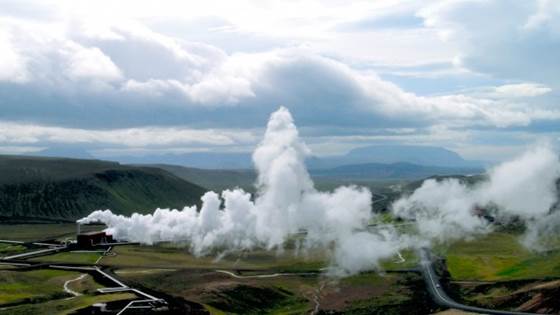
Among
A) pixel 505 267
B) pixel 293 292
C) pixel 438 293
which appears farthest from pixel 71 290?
pixel 505 267

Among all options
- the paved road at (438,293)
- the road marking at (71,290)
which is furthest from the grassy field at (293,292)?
the road marking at (71,290)

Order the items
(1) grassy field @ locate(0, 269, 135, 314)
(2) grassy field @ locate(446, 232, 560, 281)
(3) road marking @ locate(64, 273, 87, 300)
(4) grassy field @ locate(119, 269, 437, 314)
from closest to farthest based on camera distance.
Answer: (1) grassy field @ locate(0, 269, 135, 314) < (4) grassy field @ locate(119, 269, 437, 314) < (3) road marking @ locate(64, 273, 87, 300) < (2) grassy field @ locate(446, 232, 560, 281)

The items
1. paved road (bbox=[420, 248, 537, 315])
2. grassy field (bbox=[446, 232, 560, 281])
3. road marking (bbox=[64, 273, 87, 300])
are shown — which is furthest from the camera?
grassy field (bbox=[446, 232, 560, 281])

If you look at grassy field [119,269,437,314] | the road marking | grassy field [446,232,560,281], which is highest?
grassy field [446,232,560,281]

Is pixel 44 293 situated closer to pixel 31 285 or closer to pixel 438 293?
pixel 31 285

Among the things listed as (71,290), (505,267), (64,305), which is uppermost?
(505,267)

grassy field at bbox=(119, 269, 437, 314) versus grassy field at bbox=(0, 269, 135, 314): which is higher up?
grassy field at bbox=(0, 269, 135, 314)

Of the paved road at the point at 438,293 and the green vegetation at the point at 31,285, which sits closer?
the paved road at the point at 438,293

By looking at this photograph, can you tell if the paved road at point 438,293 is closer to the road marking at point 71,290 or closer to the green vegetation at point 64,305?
the green vegetation at point 64,305

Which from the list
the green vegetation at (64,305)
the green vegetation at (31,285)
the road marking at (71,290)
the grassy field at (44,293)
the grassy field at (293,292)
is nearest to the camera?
the green vegetation at (64,305)

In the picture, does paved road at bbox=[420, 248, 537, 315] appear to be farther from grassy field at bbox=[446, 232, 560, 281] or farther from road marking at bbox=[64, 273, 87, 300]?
road marking at bbox=[64, 273, 87, 300]

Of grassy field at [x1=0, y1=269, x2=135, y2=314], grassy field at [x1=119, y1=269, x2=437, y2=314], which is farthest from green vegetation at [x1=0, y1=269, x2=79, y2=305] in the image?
grassy field at [x1=119, y1=269, x2=437, y2=314]

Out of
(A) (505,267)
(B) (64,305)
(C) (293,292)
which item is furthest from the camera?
(A) (505,267)
